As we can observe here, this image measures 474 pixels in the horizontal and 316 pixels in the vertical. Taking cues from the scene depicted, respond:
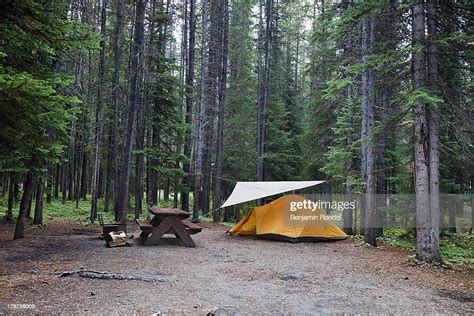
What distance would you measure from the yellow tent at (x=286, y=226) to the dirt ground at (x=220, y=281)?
1.70 meters

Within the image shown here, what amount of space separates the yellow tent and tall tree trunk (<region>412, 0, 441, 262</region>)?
4.07 m

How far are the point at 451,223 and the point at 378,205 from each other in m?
4.39

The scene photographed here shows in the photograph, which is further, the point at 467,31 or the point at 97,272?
the point at 467,31

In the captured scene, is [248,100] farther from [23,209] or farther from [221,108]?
[23,209]

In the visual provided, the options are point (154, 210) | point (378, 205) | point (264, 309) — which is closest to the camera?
point (264, 309)

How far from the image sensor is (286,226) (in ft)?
38.5

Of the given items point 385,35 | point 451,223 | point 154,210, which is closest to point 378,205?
point 451,223

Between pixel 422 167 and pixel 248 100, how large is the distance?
1374cm

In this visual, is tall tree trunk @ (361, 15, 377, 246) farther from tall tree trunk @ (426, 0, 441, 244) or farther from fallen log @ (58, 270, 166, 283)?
fallen log @ (58, 270, 166, 283)

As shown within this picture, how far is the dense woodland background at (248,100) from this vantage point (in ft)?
21.4

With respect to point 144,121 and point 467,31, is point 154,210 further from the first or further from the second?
point 467,31

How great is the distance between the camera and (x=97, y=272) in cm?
570

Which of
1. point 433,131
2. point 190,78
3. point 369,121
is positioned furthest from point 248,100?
point 433,131

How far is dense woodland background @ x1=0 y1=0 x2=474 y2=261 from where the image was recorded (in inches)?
257
